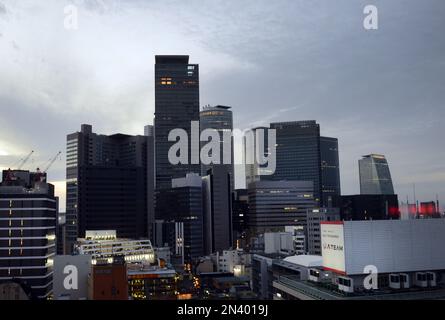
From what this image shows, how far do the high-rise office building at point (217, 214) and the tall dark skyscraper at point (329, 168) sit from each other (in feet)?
236

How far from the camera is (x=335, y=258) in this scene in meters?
42.6

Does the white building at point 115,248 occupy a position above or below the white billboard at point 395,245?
below

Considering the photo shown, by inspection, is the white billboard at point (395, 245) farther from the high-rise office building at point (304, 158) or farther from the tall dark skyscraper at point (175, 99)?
the high-rise office building at point (304, 158)

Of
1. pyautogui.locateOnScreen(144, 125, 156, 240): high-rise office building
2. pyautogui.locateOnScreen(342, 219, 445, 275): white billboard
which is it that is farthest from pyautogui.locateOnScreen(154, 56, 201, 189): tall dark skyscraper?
pyautogui.locateOnScreen(342, 219, 445, 275): white billboard

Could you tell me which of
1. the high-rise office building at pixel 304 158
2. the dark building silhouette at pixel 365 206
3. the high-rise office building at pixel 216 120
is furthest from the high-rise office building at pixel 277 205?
the high-rise office building at pixel 216 120

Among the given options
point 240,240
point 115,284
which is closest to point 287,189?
point 240,240

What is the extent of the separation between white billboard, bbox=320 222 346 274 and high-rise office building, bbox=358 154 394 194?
130 m

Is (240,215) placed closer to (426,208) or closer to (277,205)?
(277,205)

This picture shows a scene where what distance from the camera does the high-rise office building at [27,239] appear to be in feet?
167

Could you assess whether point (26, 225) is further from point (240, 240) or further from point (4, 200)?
point (240, 240)

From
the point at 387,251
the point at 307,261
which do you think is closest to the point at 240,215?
the point at 307,261

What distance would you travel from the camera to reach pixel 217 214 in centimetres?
10681

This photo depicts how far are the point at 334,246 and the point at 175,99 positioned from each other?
115455 mm

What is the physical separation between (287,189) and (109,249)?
2252 inches
